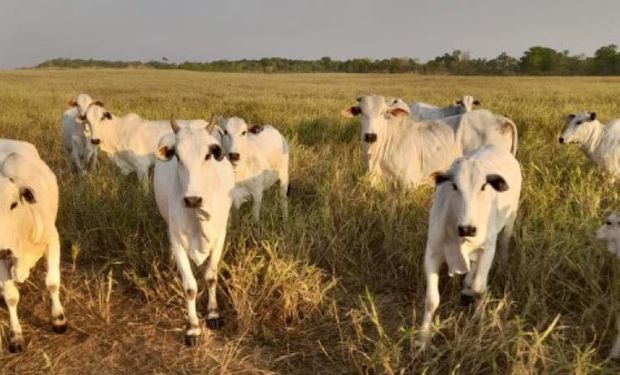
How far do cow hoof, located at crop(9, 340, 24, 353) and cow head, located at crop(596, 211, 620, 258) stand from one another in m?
3.98

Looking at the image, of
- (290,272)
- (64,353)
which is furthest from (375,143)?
(64,353)

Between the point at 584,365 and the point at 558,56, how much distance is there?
2944 inches

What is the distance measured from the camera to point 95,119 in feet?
27.0

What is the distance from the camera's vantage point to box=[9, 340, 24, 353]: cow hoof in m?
3.72

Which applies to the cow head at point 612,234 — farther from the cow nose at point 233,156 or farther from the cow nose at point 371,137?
the cow nose at point 233,156

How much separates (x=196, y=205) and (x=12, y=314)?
1538mm

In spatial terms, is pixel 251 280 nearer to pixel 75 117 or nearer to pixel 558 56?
pixel 75 117

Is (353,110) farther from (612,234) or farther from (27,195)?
(27,195)

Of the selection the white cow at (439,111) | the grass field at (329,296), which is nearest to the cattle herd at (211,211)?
the grass field at (329,296)

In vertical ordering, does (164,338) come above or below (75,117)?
below

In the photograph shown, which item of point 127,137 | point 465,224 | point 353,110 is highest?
point 353,110

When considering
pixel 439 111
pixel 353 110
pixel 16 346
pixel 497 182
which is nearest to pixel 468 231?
pixel 497 182

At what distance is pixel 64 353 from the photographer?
3.63m

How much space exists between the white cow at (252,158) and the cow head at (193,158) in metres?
1.47
